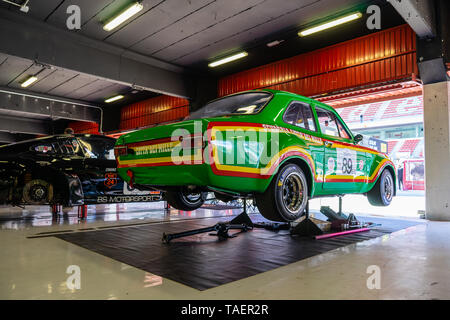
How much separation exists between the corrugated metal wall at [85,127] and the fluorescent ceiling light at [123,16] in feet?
30.8

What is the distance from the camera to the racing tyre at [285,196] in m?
3.05

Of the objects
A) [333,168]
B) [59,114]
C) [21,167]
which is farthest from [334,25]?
[59,114]

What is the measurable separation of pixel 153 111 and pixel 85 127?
5.66 metres

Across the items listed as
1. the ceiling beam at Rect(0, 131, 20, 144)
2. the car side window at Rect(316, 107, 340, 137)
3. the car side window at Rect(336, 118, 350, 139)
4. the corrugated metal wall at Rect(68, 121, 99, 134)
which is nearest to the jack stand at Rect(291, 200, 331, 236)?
the car side window at Rect(316, 107, 340, 137)

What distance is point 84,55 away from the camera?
762 centimetres

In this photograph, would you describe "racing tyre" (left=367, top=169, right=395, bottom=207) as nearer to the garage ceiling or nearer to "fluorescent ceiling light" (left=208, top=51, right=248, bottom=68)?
the garage ceiling

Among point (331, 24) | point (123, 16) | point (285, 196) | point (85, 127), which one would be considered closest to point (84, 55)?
point (123, 16)

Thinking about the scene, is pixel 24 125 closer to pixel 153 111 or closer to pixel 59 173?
pixel 153 111

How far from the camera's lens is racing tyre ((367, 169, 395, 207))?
4.99 meters

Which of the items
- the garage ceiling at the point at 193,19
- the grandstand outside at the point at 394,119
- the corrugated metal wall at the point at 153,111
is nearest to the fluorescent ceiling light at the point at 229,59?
the garage ceiling at the point at 193,19

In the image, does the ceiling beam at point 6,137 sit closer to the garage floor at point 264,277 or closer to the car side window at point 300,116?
the garage floor at point 264,277

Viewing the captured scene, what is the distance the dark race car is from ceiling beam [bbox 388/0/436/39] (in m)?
5.46

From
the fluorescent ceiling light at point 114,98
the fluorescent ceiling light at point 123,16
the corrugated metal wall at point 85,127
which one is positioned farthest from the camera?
the corrugated metal wall at point 85,127
